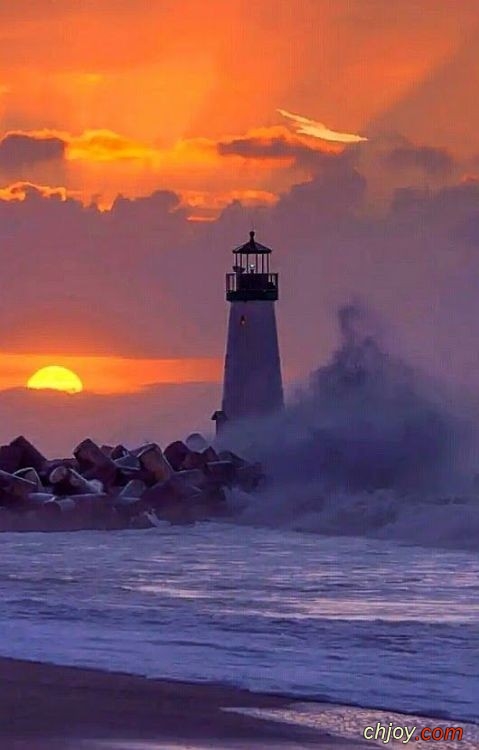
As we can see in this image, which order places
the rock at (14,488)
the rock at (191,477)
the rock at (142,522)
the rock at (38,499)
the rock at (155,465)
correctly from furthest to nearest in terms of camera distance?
1. the rock at (155,465)
2. the rock at (191,477)
3. the rock at (14,488)
4. the rock at (38,499)
5. the rock at (142,522)

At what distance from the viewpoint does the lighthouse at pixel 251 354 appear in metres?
28.5

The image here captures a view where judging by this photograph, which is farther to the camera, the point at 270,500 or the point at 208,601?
the point at 270,500

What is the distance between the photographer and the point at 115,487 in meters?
22.7

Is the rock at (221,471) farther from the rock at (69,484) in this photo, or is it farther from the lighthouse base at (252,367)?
the lighthouse base at (252,367)

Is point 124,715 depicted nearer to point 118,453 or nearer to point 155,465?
point 155,465

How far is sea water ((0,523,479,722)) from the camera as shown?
26.6ft

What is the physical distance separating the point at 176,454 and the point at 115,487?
3092 millimetres

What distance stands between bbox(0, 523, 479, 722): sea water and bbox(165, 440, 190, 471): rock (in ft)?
28.5

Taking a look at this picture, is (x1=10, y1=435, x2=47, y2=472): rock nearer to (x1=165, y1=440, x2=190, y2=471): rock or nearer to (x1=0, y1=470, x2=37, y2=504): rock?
(x1=165, y1=440, x2=190, y2=471): rock

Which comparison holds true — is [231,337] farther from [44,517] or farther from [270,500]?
[44,517]

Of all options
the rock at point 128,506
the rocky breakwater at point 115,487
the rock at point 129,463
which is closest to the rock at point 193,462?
the rocky breakwater at point 115,487

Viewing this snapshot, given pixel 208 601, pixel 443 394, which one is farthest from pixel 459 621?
pixel 443 394

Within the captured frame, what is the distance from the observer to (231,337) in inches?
1137

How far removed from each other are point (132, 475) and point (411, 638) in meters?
13.8
